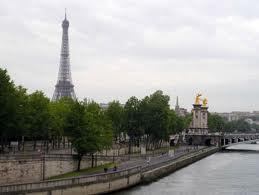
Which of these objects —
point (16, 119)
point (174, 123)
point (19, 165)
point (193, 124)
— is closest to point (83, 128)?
point (16, 119)

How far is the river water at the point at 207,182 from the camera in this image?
59938mm

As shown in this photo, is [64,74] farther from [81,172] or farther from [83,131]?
[81,172]

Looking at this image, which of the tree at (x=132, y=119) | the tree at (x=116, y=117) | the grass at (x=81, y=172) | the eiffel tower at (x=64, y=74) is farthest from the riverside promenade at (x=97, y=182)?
the eiffel tower at (x=64, y=74)

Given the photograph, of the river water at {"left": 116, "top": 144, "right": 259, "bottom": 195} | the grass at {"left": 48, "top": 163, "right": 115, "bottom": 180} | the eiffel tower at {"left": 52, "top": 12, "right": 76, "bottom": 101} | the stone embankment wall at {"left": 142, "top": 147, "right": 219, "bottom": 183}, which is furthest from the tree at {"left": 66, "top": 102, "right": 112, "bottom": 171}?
the eiffel tower at {"left": 52, "top": 12, "right": 76, "bottom": 101}

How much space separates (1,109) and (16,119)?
3846 millimetres

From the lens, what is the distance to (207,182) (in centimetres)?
7006

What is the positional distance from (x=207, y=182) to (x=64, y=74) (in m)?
115

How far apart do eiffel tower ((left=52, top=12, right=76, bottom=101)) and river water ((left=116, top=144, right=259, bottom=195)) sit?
9143 centimetres

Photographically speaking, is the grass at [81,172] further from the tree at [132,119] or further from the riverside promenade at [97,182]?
the tree at [132,119]

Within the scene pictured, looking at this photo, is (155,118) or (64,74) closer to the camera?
(155,118)

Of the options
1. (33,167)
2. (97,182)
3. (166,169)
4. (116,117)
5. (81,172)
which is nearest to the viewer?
(97,182)

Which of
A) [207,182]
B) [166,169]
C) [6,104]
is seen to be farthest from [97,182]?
[166,169]

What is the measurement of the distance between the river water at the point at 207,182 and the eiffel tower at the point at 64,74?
91.4 meters

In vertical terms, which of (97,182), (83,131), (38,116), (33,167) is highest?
(38,116)
